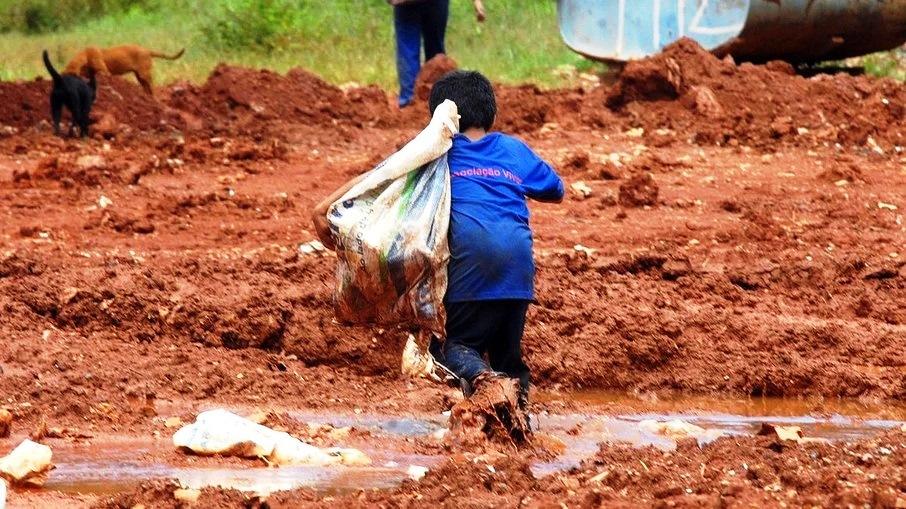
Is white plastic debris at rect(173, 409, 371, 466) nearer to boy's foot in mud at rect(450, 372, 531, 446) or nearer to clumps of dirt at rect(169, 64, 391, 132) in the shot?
boy's foot in mud at rect(450, 372, 531, 446)

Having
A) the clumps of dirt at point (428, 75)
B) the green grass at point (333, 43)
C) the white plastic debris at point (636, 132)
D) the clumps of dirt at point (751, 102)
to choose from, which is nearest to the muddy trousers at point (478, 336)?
the clumps of dirt at point (751, 102)

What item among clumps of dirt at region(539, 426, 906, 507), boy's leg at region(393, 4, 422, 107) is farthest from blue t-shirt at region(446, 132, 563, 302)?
boy's leg at region(393, 4, 422, 107)

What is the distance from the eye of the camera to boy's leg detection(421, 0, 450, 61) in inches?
536

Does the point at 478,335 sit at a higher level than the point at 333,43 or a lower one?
higher

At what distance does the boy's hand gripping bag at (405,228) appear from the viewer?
16.5 ft

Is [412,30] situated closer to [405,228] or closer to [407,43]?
[407,43]

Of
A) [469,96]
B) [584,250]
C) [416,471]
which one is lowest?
[584,250]

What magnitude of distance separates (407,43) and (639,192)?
4.80 m

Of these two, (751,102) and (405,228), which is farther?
(751,102)

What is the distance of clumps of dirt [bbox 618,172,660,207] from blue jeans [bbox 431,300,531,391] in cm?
426

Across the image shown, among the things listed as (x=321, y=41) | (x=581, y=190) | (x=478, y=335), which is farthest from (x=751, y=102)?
(x=321, y=41)

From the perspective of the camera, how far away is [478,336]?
5.16 m

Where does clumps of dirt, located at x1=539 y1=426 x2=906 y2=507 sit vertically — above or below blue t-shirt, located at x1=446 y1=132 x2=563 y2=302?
below

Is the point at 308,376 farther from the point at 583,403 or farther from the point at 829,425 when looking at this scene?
the point at 829,425
